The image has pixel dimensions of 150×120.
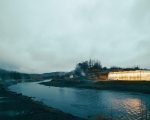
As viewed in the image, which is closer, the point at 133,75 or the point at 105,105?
the point at 105,105

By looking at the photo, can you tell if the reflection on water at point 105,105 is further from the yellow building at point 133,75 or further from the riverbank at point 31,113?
the yellow building at point 133,75

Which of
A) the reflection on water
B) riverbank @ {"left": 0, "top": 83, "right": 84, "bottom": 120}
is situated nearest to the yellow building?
the reflection on water

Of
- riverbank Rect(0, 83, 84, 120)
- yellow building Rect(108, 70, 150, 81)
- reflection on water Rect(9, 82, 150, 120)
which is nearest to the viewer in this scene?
riverbank Rect(0, 83, 84, 120)

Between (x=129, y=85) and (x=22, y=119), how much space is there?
217 ft

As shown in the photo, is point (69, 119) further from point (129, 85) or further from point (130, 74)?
point (130, 74)

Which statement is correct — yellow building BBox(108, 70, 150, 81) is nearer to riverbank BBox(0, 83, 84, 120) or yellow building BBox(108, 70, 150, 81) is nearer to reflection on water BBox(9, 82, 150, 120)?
reflection on water BBox(9, 82, 150, 120)

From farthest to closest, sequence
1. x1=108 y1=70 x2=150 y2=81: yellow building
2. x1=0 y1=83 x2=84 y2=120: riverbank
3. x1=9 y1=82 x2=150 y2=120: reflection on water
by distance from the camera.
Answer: x1=108 y1=70 x2=150 y2=81: yellow building
x1=9 y1=82 x2=150 y2=120: reflection on water
x1=0 y1=83 x2=84 y2=120: riverbank

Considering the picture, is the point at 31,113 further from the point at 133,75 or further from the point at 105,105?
the point at 133,75

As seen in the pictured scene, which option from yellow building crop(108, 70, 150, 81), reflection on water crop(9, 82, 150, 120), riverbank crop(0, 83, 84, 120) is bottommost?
reflection on water crop(9, 82, 150, 120)

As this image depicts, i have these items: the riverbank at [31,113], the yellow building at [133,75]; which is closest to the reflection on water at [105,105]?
the riverbank at [31,113]

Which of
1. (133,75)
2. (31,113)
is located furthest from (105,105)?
(133,75)

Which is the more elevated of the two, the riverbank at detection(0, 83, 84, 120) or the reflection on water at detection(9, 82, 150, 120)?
the riverbank at detection(0, 83, 84, 120)

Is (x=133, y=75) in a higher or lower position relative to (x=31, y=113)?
higher

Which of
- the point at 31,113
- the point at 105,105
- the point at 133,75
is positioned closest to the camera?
the point at 31,113
